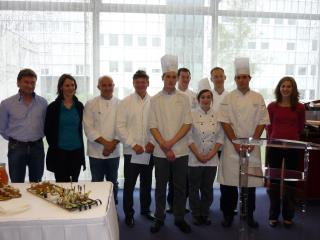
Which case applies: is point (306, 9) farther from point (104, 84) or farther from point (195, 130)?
point (104, 84)

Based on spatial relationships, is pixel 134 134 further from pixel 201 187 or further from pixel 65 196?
pixel 65 196

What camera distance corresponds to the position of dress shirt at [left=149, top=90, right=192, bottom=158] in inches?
108

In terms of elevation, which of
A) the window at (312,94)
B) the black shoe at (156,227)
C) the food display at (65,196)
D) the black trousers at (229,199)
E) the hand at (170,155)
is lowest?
the black shoe at (156,227)

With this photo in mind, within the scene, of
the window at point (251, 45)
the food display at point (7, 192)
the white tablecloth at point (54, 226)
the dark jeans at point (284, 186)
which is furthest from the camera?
the window at point (251, 45)

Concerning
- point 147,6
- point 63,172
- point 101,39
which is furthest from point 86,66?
point 63,172

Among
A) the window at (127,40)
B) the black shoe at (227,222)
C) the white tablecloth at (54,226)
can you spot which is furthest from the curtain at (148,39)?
the white tablecloth at (54,226)

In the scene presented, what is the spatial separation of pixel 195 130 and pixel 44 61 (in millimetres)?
2032

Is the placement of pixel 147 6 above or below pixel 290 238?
above

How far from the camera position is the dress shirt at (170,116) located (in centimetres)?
273

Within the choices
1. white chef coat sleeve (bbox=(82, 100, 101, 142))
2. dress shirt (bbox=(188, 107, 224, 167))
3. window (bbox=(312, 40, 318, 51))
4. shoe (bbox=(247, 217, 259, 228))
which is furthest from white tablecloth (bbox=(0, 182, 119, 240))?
window (bbox=(312, 40, 318, 51))

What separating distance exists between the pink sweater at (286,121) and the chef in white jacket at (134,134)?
1043mm

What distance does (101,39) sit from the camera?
4.01m

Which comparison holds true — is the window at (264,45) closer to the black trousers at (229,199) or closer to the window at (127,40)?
the window at (127,40)

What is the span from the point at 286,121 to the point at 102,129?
5.03ft
